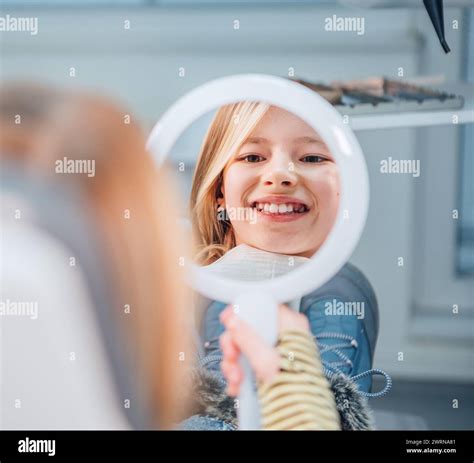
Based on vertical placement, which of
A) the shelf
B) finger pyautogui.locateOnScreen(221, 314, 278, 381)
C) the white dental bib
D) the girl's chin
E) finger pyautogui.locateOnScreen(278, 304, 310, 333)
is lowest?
finger pyautogui.locateOnScreen(221, 314, 278, 381)

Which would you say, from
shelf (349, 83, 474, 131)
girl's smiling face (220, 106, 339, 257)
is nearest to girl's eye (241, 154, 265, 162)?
girl's smiling face (220, 106, 339, 257)

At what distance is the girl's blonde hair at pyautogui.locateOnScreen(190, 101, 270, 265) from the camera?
1.40 meters

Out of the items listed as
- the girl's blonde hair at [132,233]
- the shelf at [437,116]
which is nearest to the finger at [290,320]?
the shelf at [437,116]

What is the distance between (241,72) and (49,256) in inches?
28.3

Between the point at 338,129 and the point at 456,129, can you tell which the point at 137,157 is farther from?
the point at 456,129

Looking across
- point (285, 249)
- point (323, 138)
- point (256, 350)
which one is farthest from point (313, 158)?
point (256, 350)

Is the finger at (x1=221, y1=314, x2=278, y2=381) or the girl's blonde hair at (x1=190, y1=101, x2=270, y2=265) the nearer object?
the finger at (x1=221, y1=314, x2=278, y2=381)

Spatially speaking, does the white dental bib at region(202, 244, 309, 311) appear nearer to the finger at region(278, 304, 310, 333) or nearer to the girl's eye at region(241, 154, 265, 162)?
the finger at region(278, 304, 310, 333)

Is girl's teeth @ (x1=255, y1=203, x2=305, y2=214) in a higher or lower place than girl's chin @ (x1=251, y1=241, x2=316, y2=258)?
higher

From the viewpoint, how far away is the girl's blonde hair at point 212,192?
1399 millimetres

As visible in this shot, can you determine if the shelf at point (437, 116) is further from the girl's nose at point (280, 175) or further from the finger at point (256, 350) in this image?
the finger at point (256, 350)

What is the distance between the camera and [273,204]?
140 cm

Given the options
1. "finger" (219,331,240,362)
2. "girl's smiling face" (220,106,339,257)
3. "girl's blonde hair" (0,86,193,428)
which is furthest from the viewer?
"girl's smiling face" (220,106,339,257)

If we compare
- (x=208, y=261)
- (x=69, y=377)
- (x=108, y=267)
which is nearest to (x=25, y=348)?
(x=69, y=377)
